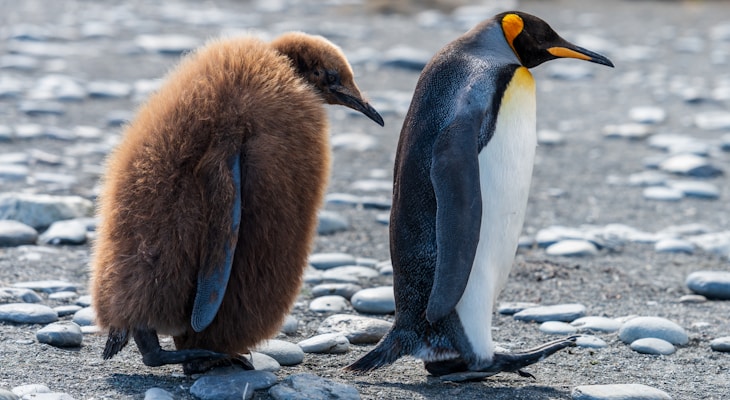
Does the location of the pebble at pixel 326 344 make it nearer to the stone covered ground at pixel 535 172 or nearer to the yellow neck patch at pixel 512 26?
the stone covered ground at pixel 535 172

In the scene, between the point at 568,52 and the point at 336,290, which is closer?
the point at 568,52

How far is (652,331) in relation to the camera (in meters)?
3.16

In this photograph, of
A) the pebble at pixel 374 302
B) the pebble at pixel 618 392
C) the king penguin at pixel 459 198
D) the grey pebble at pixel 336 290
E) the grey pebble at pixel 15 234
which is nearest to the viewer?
the pebble at pixel 618 392

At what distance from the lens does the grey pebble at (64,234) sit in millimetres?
3916

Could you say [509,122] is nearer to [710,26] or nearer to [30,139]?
[30,139]

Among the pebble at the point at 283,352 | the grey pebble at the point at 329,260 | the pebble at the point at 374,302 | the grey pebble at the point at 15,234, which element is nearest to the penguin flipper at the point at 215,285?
the pebble at the point at 283,352

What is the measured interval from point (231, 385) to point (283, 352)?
0.40 metres

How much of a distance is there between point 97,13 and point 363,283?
8.09m

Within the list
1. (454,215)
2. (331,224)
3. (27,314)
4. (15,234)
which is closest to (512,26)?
(454,215)

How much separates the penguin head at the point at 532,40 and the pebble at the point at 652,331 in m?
0.80

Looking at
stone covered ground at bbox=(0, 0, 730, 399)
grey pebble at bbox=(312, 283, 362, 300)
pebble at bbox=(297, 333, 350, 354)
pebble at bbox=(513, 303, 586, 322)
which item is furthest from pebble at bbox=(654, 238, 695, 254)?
pebble at bbox=(297, 333, 350, 354)

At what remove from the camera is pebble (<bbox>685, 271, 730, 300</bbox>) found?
3.67m

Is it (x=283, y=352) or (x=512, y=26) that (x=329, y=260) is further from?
(x=512, y=26)

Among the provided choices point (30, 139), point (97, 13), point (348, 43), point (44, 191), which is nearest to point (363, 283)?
point (44, 191)
